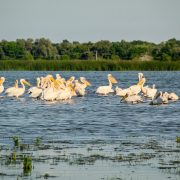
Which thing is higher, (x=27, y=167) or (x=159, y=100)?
(x=27, y=167)

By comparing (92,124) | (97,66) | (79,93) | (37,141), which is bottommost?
(97,66)

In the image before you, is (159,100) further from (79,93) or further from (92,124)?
(92,124)

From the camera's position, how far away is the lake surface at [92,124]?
13.6 meters

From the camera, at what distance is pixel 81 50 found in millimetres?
77250

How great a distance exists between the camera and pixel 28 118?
766 inches

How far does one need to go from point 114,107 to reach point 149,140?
8884 millimetres

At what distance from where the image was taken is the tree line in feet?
241

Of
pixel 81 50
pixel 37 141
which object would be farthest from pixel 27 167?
pixel 81 50

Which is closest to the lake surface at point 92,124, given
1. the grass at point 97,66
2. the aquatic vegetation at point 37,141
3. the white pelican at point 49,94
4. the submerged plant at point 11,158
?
the aquatic vegetation at point 37,141

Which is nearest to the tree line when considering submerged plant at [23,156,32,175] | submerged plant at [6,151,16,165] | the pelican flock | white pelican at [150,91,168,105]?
the pelican flock

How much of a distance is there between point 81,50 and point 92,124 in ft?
196

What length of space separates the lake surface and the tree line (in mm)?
47105

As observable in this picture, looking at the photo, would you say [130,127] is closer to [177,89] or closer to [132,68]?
[177,89]

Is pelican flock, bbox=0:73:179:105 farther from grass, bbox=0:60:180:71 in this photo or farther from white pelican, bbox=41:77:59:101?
grass, bbox=0:60:180:71
